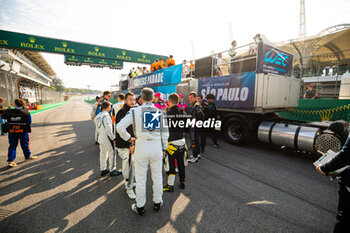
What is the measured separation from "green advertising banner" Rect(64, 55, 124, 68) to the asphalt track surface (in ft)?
47.1

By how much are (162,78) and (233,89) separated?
4794mm

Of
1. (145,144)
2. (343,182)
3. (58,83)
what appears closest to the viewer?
(343,182)

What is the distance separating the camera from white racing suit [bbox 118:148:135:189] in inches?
119

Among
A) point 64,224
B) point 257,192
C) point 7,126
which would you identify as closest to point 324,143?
point 257,192

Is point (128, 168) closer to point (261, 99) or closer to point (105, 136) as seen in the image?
point (105, 136)

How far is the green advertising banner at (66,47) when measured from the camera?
41.9 ft

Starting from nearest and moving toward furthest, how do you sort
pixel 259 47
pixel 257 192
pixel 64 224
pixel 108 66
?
pixel 64 224, pixel 257 192, pixel 259 47, pixel 108 66

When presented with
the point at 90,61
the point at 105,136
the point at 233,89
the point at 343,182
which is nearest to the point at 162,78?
the point at 233,89

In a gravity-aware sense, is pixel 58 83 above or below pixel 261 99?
above

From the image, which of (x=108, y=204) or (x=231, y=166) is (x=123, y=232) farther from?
(x=231, y=166)

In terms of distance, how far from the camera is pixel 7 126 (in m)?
4.18

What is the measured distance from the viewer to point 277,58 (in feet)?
18.6

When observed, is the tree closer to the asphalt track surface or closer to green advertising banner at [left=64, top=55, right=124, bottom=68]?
green advertising banner at [left=64, top=55, right=124, bottom=68]

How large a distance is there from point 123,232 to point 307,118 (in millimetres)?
8803
